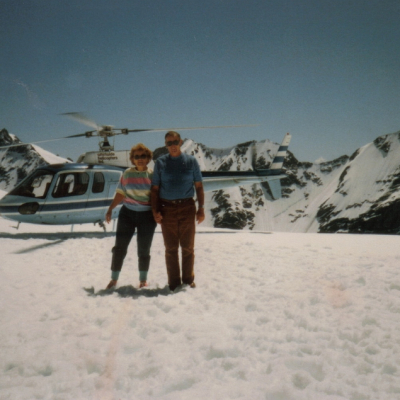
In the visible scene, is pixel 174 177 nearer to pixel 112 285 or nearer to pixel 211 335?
pixel 112 285

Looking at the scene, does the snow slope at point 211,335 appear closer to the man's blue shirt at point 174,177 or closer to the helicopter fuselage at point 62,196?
the man's blue shirt at point 174,177

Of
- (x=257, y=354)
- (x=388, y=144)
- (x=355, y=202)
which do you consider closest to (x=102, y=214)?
(x=257, y=354)

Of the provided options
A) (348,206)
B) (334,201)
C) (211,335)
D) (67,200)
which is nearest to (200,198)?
(211,335)

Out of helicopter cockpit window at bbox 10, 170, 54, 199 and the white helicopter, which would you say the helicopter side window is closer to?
the white helicopter

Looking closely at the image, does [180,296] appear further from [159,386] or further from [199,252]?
[199,252]

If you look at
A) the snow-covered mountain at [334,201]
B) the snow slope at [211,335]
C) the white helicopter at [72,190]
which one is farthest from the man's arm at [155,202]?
the snow-covered mountain at [334,201]

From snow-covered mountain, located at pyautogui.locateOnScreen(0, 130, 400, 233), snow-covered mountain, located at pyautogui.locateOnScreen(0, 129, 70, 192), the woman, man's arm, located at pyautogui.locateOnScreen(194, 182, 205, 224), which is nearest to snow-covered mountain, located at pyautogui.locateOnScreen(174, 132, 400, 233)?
snow-covered mountain, located at pyautogui.locateOnScreen(0, 130, 400, 233)

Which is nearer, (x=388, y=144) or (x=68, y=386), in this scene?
(x=68, y=386)
